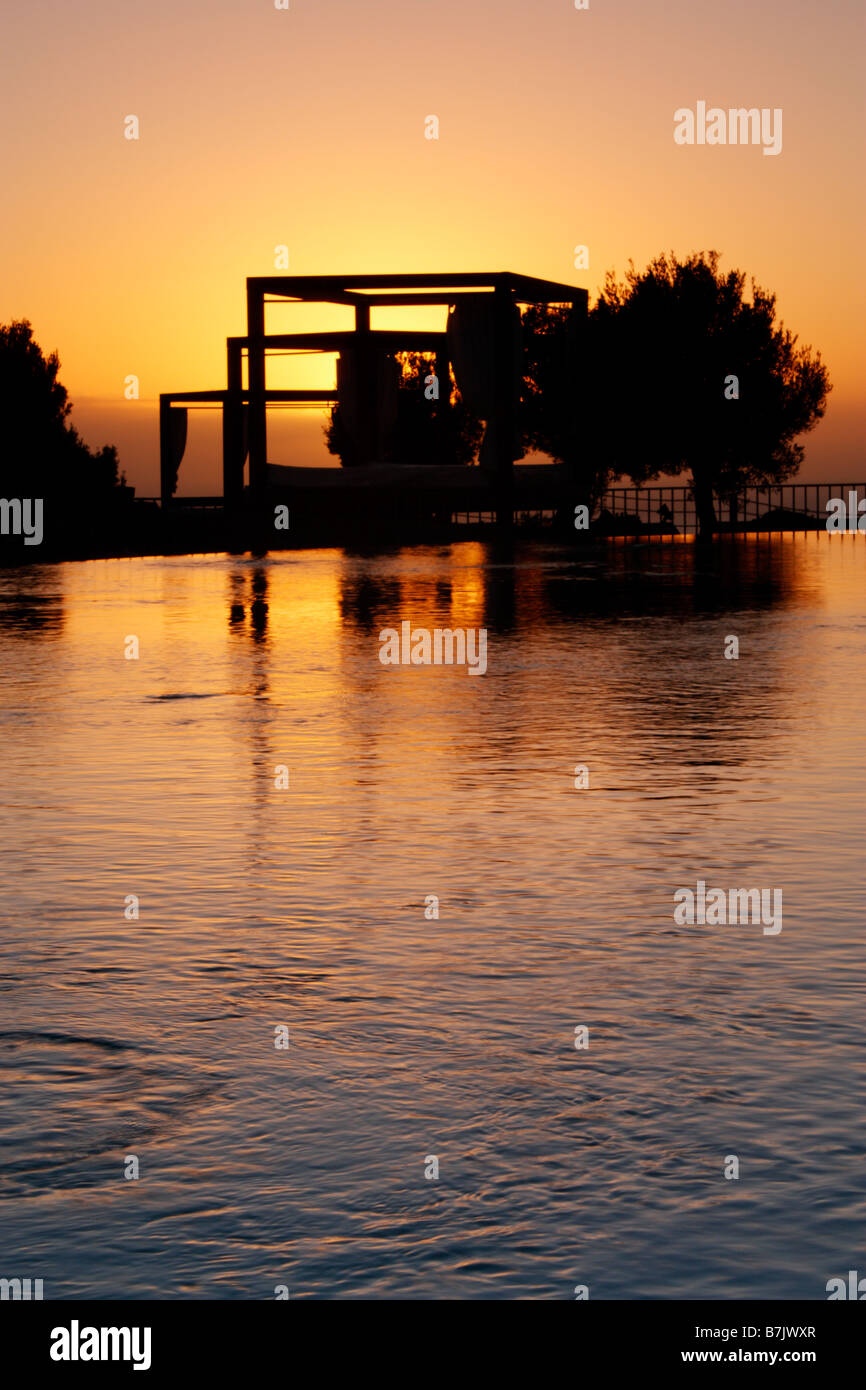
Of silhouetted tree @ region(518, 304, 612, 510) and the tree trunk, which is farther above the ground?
silhouetted tree @ region(518, 304, 612, 510)

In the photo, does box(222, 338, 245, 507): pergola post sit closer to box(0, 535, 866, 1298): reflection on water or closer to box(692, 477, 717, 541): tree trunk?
box(692, 477, 717, 541): tree trunk

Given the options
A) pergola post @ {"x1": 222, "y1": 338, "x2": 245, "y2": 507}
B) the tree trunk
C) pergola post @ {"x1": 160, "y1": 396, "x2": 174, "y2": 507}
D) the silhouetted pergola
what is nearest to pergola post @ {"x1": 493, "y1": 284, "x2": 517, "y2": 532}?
the silhouetted pergola

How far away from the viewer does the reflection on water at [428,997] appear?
3.58 metres

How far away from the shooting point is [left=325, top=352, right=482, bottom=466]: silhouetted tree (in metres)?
74.4

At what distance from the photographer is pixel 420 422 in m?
76.9

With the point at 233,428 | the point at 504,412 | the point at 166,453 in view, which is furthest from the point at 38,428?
the point at 504,412

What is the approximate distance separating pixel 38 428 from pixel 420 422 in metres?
15.8

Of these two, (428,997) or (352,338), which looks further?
(352,338)

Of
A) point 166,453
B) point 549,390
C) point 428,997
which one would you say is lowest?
point 428,997

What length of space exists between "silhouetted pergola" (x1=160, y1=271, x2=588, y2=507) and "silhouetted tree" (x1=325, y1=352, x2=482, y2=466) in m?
19.2

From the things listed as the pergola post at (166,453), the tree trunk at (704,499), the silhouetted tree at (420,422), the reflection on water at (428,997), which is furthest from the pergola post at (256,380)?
the reflection on water at (428,997)

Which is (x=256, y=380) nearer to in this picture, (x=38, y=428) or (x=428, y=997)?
(x=38, y=428)

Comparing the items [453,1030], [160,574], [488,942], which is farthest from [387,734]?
[160,574]

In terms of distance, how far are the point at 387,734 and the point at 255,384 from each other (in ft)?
120
